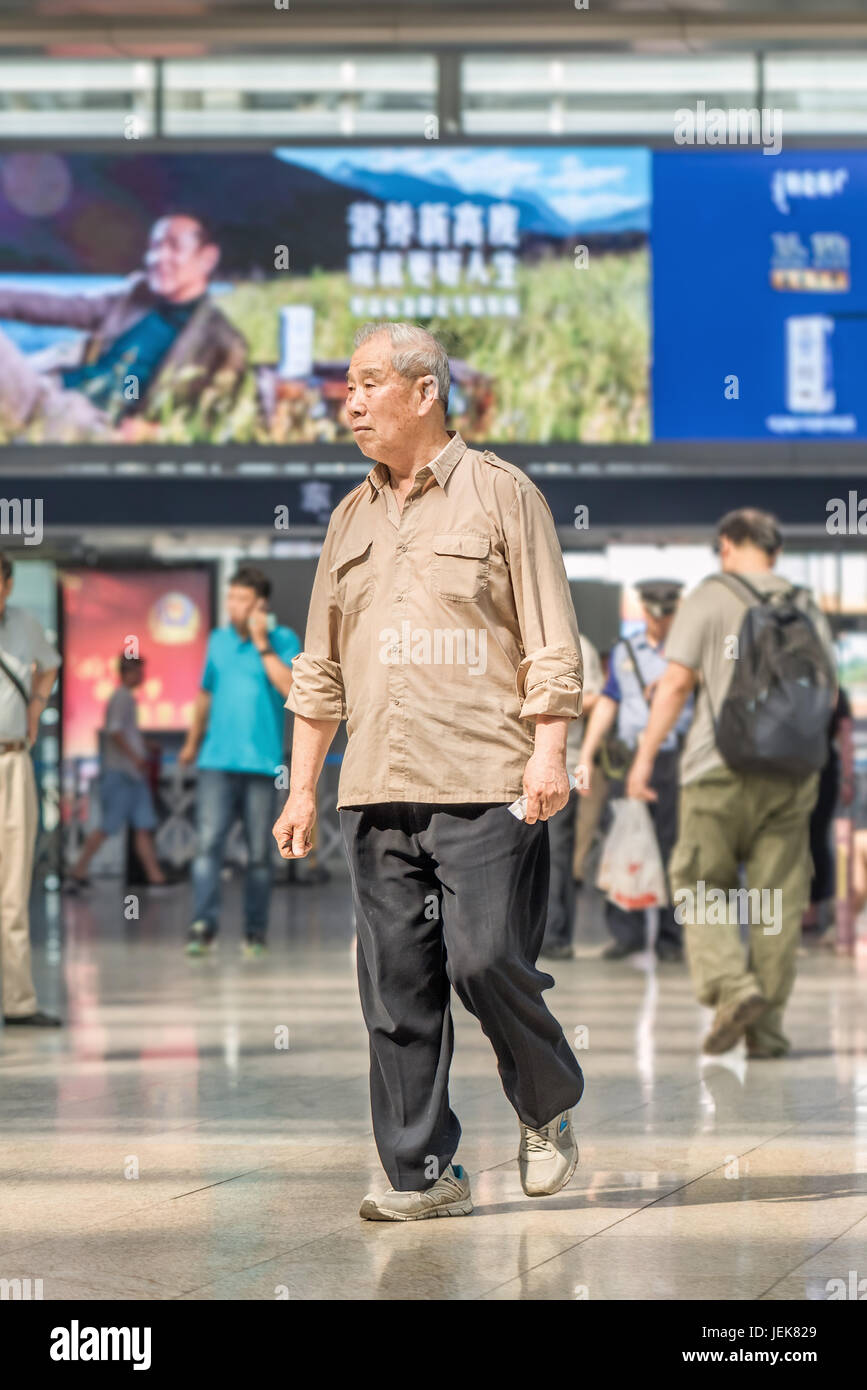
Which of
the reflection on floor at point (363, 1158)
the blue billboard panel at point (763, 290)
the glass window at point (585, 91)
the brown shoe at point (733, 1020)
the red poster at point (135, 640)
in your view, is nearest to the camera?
the reflection on floor at point (363, 1158)

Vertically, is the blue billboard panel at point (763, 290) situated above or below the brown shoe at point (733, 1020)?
above

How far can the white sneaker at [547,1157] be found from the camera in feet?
14.4

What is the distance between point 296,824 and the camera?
4395 mm

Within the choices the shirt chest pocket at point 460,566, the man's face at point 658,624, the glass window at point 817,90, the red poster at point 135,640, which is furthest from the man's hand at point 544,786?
the glass window at point 817,90

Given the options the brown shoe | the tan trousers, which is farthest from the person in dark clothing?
the tan trousers

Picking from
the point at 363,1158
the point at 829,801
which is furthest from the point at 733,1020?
the point at 829,801

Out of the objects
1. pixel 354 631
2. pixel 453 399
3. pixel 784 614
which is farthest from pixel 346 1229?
pixel 453 399

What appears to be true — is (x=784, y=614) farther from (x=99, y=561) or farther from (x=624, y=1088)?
(x=99, y=561)

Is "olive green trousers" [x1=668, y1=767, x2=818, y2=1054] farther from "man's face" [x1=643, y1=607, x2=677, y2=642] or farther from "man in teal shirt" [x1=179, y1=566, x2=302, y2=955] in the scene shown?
"man in teal shirt" [x1=179, y1=566, x2=302, y2=955]

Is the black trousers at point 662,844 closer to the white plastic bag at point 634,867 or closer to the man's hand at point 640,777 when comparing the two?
the white plastic bag at point 634,867

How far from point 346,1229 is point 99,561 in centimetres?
1263

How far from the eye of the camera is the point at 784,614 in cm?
698

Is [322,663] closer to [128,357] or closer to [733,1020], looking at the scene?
[733,1020]

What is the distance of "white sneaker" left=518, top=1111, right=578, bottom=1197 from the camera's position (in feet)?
14.4
